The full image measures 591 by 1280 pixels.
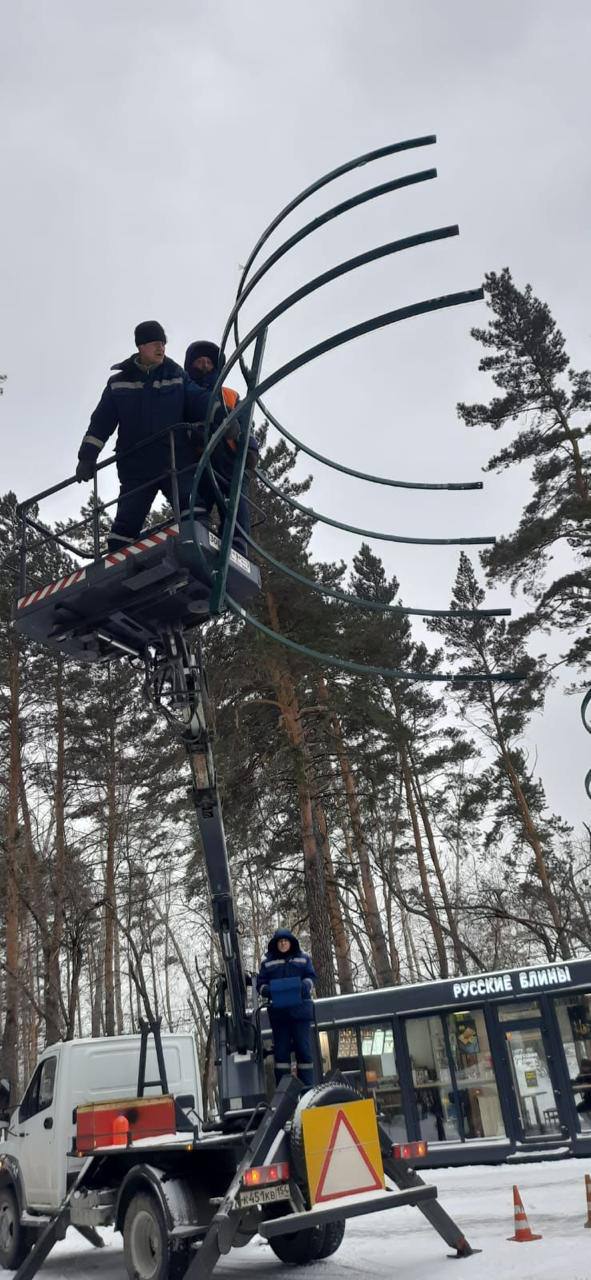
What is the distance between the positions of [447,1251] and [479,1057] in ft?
32.0

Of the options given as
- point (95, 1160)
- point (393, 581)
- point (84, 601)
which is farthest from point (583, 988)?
point (393, 581)

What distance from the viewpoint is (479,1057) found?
17844mm

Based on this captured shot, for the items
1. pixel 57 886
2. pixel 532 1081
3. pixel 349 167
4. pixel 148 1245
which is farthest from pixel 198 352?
pixel 57 886

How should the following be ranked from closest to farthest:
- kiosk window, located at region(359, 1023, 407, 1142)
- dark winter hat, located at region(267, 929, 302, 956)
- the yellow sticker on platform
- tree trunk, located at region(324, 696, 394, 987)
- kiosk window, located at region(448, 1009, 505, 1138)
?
the yellow sticker on platform < dark winter hat, located at region(267, 929, 302, 956) < kiosk window, located at region(448, 1009, 505, 1138) < kiosk window, located at region(359, 1023, 407, 1142) < tree trunk, located at region(324, 696, 394, 987)

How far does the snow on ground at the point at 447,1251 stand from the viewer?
7.48 metres

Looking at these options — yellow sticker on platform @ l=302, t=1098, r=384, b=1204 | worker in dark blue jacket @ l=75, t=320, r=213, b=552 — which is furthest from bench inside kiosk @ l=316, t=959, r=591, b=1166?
worker in dark blue jacket @ l=75, t=320, r=213, b=552

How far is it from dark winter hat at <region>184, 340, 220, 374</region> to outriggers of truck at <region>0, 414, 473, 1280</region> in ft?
5.07

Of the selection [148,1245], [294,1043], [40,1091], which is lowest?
[148,1245]

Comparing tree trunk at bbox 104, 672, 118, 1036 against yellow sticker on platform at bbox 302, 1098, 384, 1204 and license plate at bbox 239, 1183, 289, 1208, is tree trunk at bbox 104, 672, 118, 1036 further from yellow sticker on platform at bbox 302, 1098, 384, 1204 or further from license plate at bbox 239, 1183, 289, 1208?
license plate at bbox 239, 1183, 289, 1208

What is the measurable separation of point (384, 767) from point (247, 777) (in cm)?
317

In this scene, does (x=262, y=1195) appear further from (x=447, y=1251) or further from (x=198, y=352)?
(x=198, y=352)

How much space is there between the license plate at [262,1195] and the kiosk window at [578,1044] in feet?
36.7

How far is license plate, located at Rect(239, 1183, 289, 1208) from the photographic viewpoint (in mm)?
6922

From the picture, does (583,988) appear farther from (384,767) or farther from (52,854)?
(52,854)
